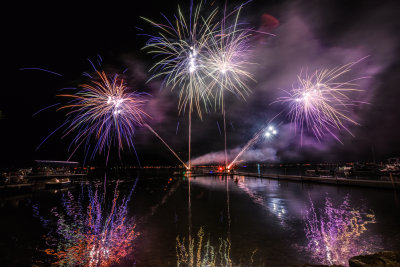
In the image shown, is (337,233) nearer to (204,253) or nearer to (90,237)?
(204,253)

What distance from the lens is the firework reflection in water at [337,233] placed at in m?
6.81

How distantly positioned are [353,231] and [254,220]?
4437mm

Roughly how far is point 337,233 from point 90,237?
10761 millimetres

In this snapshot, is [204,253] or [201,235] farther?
[201,235]

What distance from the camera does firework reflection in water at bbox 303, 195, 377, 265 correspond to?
22.4ft

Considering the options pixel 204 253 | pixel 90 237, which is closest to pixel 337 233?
pixel 204 253

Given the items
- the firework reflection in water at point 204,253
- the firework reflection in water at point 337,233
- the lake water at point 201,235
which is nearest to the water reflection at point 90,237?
the lake water at point 201,235

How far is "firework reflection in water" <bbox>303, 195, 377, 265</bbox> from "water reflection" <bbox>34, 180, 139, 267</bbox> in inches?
270

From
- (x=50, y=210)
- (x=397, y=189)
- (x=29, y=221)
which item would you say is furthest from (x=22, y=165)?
(x=397, y=189)

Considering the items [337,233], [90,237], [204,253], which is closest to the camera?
[204,253]

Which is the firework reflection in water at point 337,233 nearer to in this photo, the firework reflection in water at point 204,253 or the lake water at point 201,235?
the lake water at point 201,235

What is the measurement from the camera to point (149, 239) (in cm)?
865

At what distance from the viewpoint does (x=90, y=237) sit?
895 centimetres

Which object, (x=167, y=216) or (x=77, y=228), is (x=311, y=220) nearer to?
(x=167, y=216)
